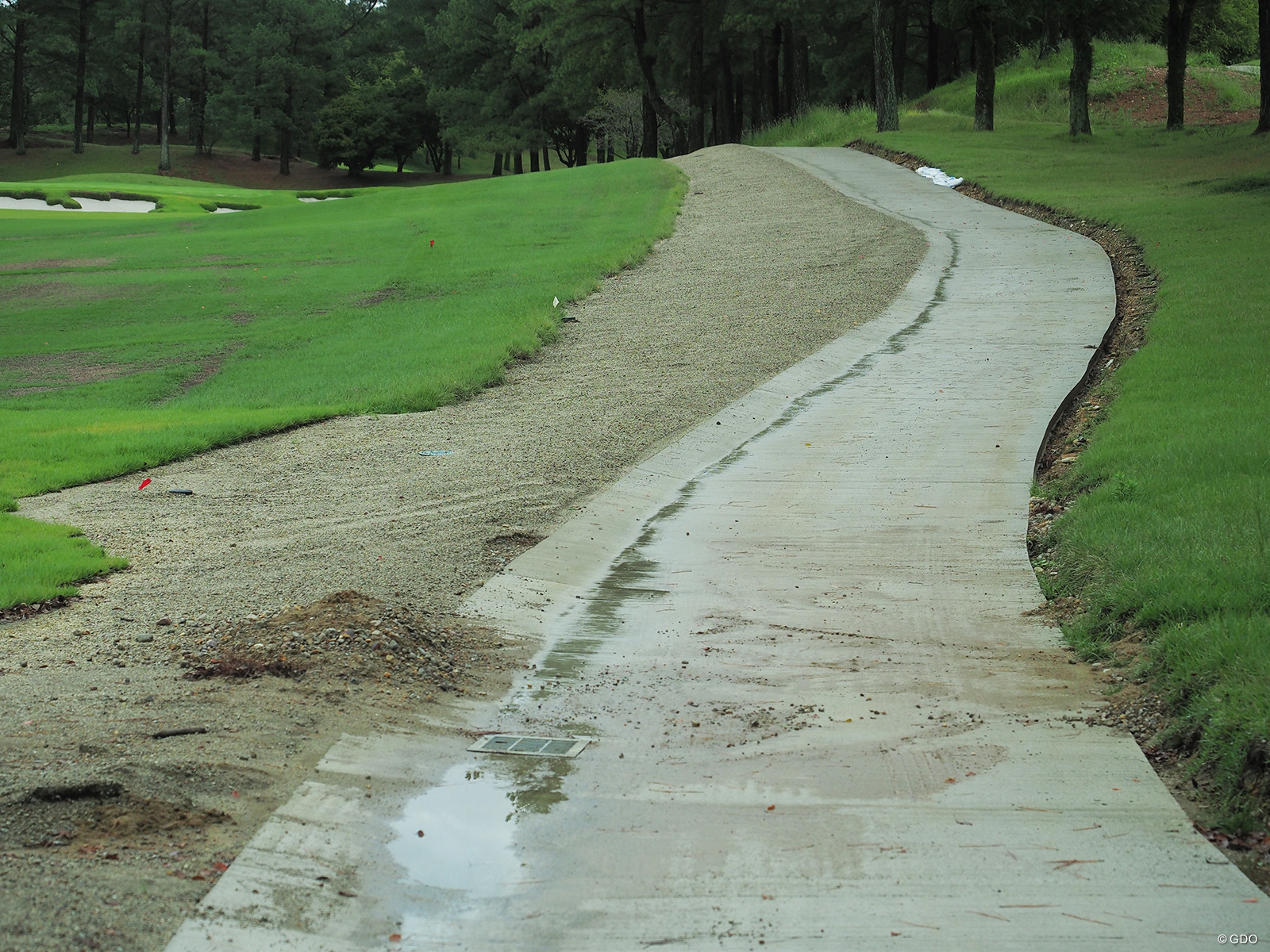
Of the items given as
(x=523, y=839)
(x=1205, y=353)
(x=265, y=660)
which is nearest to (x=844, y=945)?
(x=523, y=839)

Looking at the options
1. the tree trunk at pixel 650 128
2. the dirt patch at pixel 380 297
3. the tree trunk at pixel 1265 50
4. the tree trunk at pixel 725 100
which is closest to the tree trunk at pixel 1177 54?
the tree trunk at pixel 1265 50

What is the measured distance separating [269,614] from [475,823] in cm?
233

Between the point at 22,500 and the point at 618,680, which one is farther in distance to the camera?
the point at 22,500

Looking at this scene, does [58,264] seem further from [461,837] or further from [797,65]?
[797,65]

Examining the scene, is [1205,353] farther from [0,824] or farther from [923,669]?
[0,824]

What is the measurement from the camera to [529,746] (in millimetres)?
4742

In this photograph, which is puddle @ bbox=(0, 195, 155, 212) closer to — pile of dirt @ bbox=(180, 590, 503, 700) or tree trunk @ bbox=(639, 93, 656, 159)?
tree trunk @ bbox=(639, 93, 656, 159)

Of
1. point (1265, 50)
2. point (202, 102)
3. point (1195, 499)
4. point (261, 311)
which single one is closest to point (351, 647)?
point (1195, 499)

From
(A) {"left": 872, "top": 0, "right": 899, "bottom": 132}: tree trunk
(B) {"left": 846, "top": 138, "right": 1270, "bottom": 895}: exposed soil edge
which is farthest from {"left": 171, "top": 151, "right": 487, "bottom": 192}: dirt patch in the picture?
(B) {"left": 846, "top": 138, "right": 1270, "bottom": 895}: exposed soil edge

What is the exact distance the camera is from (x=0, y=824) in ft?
12.1

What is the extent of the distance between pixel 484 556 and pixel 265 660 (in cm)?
219

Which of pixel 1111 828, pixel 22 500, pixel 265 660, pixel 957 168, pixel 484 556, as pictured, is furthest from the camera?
pixel 957 168

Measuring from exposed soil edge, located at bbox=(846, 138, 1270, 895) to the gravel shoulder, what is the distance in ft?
9.31

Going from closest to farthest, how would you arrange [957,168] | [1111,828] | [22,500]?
[1111,828] → [22,500] → [957,168]
